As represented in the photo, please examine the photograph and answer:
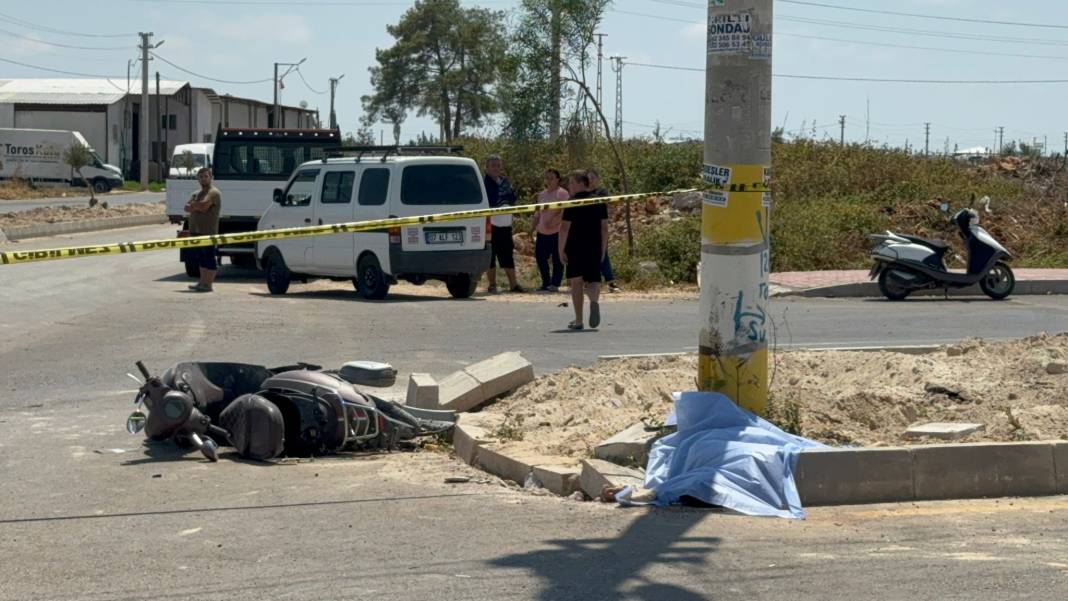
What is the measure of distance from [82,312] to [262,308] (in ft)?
7.13

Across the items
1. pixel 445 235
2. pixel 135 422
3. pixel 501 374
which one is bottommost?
pixel 135 422

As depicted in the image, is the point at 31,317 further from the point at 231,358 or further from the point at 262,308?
the point at 231,358

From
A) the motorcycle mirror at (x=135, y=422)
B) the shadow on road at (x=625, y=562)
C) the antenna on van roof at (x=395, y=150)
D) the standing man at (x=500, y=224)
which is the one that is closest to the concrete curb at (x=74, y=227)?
the antenna on van roof at (x=395, y=150)

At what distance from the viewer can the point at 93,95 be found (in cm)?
8212

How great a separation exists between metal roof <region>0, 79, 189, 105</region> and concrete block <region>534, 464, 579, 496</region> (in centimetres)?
7764

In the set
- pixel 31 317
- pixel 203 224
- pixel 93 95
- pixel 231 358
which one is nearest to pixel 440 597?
pixel 231 358

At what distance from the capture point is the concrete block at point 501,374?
9.86 meters

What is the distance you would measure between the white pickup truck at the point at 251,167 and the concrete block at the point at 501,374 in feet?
46.4

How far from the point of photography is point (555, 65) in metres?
25.7

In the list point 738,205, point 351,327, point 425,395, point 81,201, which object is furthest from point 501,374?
point 81,201

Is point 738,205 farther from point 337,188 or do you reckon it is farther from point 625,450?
point 337,188

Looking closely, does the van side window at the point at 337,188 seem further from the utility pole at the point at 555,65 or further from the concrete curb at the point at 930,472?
the concrete curb at the point at 930,472

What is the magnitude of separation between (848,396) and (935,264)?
10629mm

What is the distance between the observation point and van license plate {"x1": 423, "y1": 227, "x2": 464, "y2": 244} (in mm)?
18469
